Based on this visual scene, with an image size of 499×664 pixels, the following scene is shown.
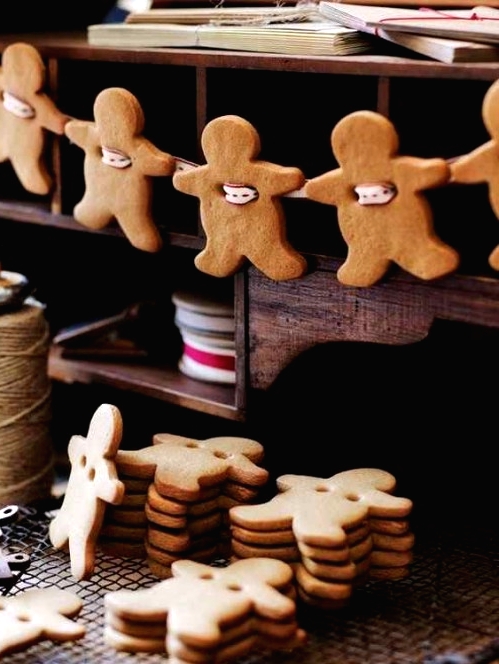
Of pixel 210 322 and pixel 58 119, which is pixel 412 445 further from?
pixel 58 119

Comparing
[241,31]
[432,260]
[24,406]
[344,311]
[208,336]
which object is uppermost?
[241,31]

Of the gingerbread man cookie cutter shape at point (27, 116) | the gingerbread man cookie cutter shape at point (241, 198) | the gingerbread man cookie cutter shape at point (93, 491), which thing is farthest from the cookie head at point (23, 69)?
the gingerbread man cookie cutter shape at point (93, 491)

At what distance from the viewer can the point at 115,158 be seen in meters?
1.92

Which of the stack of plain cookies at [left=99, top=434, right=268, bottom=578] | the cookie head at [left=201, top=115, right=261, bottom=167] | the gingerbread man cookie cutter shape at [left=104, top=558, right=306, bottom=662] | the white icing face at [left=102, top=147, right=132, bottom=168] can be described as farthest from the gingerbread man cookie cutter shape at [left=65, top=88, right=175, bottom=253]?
the gingerbread man cookie cutter shape at [left=104, top=558, right=306, bottom=662]

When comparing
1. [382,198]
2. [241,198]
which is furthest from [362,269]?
[241,198]

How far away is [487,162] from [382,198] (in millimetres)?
154

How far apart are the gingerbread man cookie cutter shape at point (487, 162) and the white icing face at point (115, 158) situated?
21.8 inches

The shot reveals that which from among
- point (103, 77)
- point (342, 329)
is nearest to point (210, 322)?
point (342, 329)

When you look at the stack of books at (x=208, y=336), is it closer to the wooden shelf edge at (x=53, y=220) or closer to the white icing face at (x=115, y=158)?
the wooden shelf edge at (x=53, y=220)

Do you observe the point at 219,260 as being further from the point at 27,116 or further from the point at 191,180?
the point at 27,116

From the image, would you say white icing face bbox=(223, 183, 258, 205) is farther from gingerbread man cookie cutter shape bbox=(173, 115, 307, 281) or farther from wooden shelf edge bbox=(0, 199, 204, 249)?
wooden shelf edge bbox=(0, 199, 204, 249)

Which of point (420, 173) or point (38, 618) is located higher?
point (420, 173)

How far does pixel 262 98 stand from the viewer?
1.95 meters

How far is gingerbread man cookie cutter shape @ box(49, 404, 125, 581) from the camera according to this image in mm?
1710
